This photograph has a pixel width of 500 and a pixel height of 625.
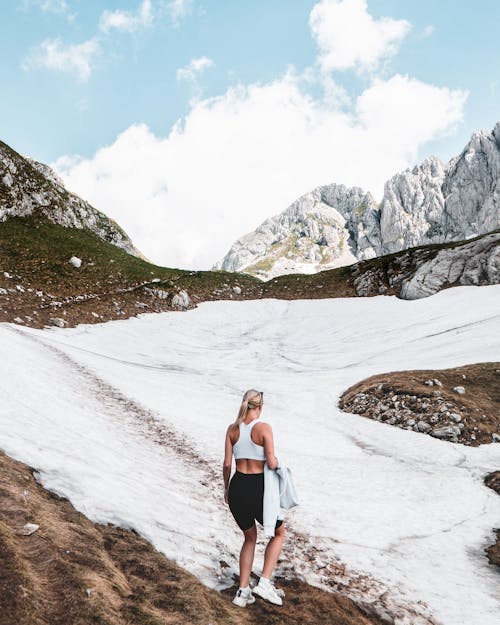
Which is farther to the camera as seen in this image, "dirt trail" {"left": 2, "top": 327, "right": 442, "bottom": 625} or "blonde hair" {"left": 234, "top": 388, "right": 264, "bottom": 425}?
"dirt trail" {"left": 2, "top": 327, "right": 442, "bottom": 625}

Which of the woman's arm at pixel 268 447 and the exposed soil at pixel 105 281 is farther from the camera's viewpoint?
the exposed soil at pixel 105 281

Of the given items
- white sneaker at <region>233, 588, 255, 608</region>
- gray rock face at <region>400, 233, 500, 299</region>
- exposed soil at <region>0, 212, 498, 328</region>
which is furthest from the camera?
gray rock face at <region>400, 233, 500, 299</region>

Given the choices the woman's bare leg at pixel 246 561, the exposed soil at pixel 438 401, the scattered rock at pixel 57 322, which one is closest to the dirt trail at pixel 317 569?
the woman's bare leg at pixel 246 561

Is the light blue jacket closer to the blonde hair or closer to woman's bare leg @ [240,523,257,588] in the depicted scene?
woman's bare leg @ [240,523,257,588]

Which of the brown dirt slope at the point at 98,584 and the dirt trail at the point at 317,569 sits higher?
the brown dirt slope at the point at 98,584

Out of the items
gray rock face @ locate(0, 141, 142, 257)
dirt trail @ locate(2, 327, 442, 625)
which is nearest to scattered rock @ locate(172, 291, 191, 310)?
gray rock face @ locate(0, 141, 142, 257)

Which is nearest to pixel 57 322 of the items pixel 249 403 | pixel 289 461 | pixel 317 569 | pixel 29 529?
pixel 289 461

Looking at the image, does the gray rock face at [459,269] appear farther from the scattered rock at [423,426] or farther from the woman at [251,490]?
the woman at [251,490]

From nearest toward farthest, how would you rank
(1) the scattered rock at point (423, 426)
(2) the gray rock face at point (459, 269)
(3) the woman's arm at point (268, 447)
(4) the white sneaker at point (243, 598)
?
(4) the white sneaker at point (243, 598)
(3) the woman's arm at point (268, 447)
(1) the scattered rock at point (423, 426)
(2) the gray rock face at point (459, 269)

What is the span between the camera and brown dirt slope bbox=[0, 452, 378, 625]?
14.4 ft

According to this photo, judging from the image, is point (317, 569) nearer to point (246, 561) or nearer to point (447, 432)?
point (246, 561)

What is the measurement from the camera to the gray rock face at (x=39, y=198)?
5884 cm

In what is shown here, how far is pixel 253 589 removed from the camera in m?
6.24

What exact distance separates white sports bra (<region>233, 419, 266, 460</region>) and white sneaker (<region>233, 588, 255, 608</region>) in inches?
77.2
